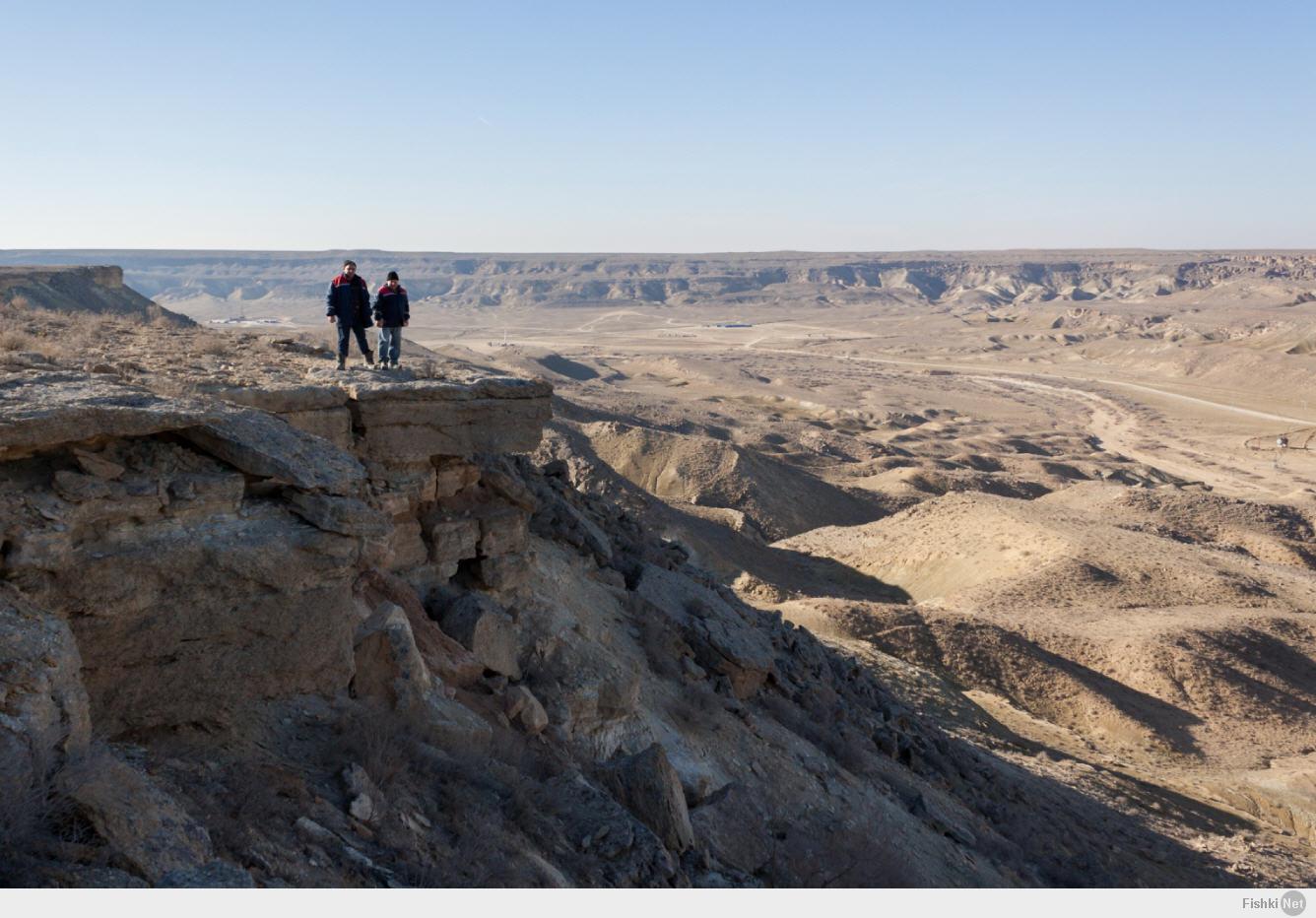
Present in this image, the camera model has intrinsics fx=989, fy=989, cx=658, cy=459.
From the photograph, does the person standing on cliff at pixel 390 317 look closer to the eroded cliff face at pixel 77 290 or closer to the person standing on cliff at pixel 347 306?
the person standing on cliff at pixel 347 306

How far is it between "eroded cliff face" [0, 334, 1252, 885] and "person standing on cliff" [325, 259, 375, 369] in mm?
724

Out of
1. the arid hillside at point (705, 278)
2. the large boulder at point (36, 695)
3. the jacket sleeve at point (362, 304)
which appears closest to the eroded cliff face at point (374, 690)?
the large boulder at point (36, 695)

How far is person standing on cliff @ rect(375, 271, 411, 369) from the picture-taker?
32.3ft

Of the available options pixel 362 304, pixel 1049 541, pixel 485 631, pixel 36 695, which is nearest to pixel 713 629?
pixel 485 631

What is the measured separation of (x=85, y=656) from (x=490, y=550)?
445cm

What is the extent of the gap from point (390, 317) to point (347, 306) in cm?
43

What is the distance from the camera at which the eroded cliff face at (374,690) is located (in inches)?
192

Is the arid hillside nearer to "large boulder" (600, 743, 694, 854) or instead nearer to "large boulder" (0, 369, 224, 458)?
"large boulder" (0, 369, 224, 458)

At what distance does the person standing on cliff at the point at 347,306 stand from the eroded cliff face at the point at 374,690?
2.37ft

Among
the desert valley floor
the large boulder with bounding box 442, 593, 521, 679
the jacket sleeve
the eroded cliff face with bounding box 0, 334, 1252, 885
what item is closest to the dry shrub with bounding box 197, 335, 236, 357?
the jacket sleeve

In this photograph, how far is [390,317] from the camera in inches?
388

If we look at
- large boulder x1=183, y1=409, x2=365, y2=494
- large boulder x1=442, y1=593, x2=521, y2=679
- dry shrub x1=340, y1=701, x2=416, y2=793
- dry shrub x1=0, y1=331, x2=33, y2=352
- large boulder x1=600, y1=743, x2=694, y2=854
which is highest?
dry shrub x1=0, y1=331, x2=33, y2=352

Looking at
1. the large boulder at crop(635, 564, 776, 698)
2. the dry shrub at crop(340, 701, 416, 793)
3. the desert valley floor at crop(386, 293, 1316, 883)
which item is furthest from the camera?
the desert valley floor at crop(386, 293, 1316, 883)

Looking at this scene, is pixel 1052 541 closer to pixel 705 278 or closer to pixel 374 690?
pixel 374 690
